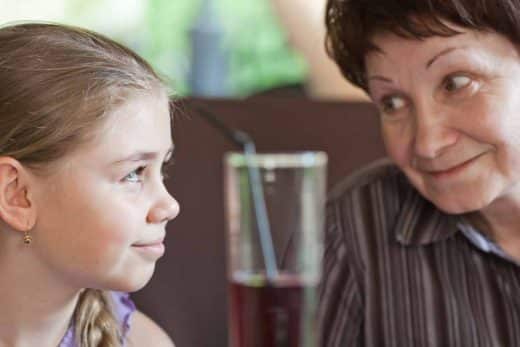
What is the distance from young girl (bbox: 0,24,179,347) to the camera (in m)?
1.23

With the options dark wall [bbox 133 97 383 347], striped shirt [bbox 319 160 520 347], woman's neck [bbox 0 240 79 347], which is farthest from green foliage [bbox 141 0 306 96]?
woman's neck [bbox 0 240 79 347]

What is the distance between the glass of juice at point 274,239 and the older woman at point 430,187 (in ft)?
0.50

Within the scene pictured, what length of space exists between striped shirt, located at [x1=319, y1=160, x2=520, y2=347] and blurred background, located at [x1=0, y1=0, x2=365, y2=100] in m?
1.68

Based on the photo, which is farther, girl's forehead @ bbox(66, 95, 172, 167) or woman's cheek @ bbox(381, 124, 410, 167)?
woman's cheek @ bbox(381, 124, 410, 167)

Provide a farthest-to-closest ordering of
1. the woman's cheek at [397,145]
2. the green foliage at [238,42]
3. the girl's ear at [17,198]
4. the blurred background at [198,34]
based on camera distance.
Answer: the green foliage at [238,42]
the blurred background at [198,34]
the woman's cheek at [397,145]
the girl's ear at [17,198]

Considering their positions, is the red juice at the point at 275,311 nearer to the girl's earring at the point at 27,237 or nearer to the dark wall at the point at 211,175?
the girl's earring at the point at 27,237

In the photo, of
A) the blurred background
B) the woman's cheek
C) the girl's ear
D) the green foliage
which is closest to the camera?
the girl's ear

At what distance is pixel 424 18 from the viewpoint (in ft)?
4.68

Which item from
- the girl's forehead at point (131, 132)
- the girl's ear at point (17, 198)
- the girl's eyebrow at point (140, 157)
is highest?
the girl's forehead at point (131, 132)

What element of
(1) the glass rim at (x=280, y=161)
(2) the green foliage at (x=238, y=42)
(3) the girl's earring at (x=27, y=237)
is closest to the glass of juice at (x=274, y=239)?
(1) the glass rim at (x=280, y=161)

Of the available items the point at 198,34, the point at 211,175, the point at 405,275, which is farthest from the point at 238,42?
the point at 405,275

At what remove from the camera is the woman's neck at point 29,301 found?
4.21ft

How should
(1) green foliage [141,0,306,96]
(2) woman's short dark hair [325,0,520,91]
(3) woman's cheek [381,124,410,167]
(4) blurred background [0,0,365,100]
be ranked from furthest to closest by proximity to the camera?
(1) green foliage [141,0,306,96]
(4) blurred background [0,0,365,100]
(3) woman's cheek [381,124,410,167]
(2) woman's short dark hair [325,0,520,91]

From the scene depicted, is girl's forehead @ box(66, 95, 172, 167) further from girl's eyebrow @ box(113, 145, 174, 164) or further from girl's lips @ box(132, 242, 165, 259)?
girl's lips @ box(132, 242, 165, 259)
